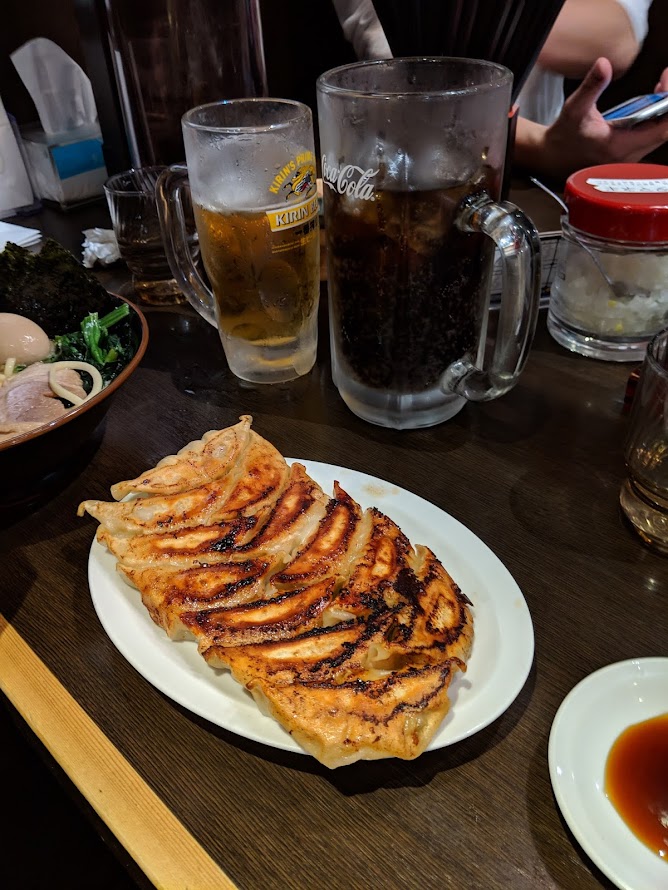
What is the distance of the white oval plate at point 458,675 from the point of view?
692mm

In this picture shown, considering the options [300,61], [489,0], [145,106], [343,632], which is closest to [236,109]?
[489,0]

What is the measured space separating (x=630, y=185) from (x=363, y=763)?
1151 millimetres

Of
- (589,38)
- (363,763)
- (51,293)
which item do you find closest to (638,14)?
(589,38)

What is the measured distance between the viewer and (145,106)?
1.74 metres

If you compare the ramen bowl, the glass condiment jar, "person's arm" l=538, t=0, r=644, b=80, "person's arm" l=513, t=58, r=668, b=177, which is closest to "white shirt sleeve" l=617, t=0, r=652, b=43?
"person's arm" l=538, t=0, r=644, b=80

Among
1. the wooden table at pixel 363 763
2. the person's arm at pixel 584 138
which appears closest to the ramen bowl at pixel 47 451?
the wooden table at pixel 363 763

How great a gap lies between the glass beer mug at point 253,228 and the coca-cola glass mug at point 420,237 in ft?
0.36

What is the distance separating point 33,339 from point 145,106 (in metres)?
0.87

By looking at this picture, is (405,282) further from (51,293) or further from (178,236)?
(51,293)

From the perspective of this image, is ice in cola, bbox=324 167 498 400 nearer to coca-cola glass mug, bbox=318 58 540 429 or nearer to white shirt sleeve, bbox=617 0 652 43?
coca-cola glass mug, bbox=318 58 540 429

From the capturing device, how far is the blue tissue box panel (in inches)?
83.3

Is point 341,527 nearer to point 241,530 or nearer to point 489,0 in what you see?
point 241,530

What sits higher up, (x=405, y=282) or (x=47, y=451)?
(x=405, y=282)

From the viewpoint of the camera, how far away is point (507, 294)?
1.01 metres
